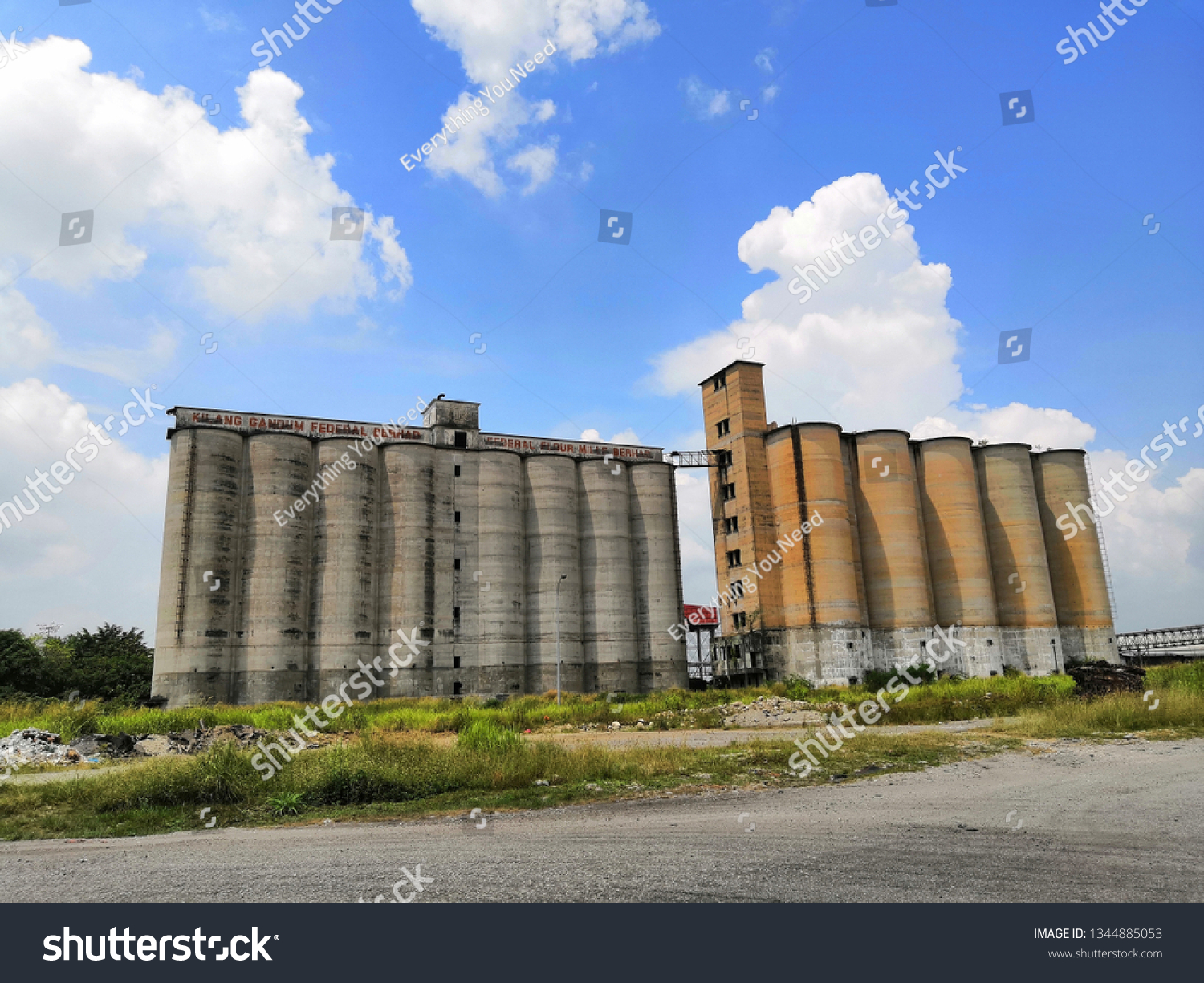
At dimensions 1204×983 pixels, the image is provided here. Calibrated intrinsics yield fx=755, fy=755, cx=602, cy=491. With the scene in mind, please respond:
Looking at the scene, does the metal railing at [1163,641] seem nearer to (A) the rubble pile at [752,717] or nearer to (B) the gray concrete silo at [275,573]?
(A) the rubble pile at [752,717]

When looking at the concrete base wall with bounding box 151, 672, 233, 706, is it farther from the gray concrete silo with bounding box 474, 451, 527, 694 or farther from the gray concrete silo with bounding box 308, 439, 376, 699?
the gray concrete silo with bounding box 474, 451, 527, 694

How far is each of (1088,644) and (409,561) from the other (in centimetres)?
5922

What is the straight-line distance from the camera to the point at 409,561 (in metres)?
55.0

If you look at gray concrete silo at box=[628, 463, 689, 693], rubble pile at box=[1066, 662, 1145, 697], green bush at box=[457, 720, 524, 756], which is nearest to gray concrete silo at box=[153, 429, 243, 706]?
gray concrete silo at box=[628, 463, 689, 693]

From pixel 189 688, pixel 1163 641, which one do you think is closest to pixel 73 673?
pixel 189 688

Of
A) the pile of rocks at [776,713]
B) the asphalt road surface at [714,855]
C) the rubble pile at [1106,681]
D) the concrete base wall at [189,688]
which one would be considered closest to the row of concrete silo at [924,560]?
the rubble pile at [1106,681]

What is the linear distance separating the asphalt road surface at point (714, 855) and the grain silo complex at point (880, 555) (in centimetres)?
4453

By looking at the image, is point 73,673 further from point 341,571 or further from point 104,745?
point 104,745

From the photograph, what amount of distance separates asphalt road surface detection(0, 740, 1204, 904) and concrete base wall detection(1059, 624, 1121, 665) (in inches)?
2443

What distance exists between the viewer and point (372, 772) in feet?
47.5

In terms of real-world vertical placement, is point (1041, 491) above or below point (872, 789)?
above
